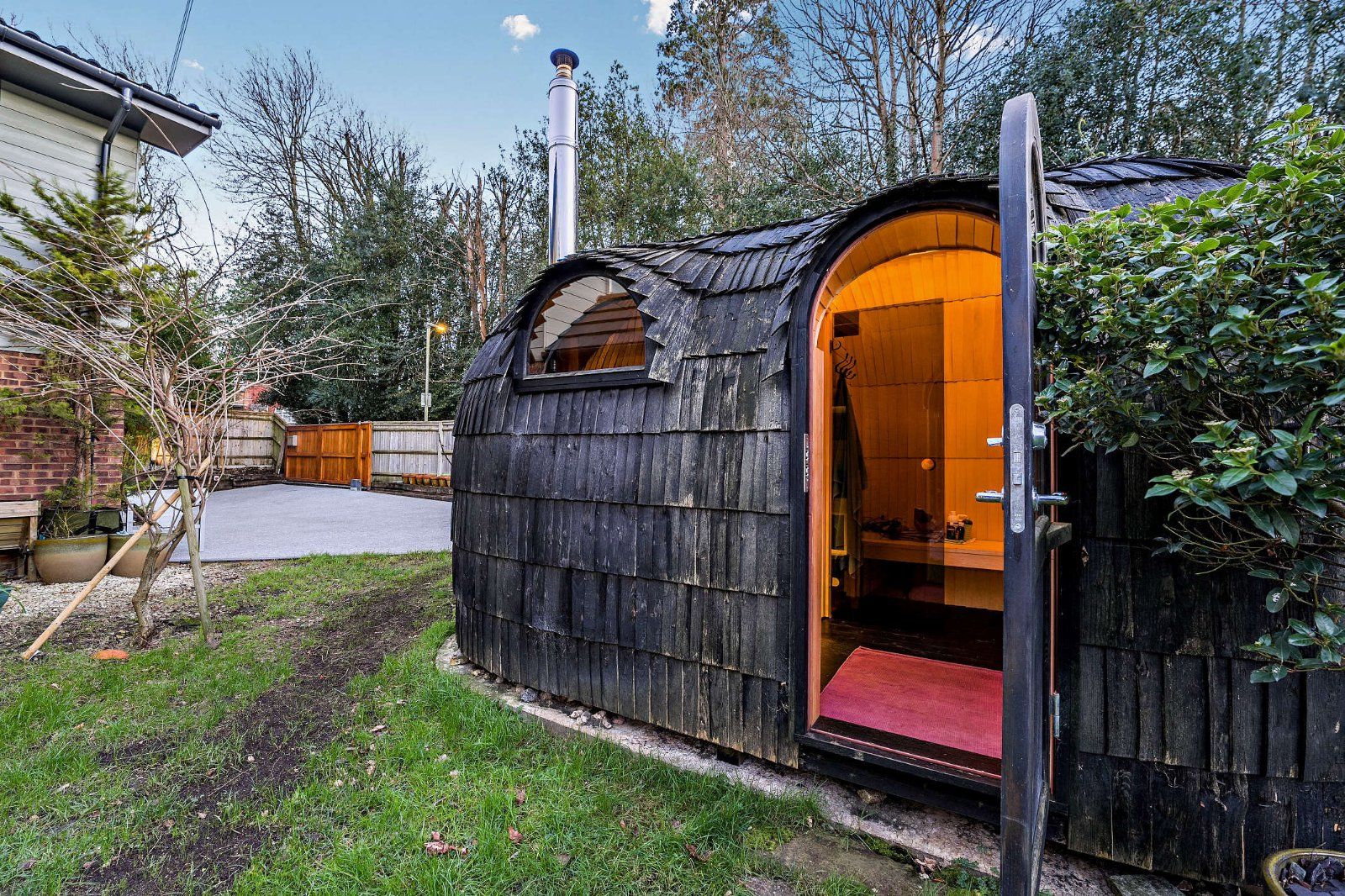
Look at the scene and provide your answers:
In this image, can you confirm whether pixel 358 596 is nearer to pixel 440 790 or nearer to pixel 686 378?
pixel 440 790

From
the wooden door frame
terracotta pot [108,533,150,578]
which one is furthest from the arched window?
terracotta pot [108,533,150,578]

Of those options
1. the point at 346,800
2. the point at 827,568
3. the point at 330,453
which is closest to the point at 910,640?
the point at 827,568

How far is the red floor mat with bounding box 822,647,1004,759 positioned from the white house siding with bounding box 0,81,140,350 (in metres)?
7.97

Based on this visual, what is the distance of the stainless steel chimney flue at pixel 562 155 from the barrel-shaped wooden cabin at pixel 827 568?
4.00 feet

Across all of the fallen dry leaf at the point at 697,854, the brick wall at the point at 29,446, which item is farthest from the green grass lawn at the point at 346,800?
the brick wall at the point at 29,446

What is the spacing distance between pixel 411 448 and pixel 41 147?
7.53 metres

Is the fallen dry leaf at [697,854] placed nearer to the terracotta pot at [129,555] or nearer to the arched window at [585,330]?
the arched window at [585,330]

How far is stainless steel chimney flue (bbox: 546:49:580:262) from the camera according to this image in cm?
417

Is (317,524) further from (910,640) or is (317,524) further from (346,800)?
(910,640)

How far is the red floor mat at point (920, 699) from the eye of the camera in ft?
7.66

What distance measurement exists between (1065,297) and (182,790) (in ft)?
12.5

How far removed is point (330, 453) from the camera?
13727 millimetres

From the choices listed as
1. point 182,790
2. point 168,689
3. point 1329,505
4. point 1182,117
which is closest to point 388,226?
point 168,689

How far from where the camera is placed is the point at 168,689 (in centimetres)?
317
